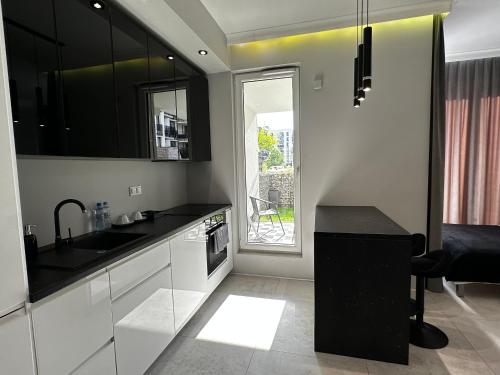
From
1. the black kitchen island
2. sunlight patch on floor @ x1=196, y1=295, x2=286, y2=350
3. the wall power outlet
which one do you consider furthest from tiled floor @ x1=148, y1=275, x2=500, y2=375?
the wall power outlet

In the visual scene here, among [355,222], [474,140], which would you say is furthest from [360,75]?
[474,140]

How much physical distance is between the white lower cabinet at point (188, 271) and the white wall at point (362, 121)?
1.21m

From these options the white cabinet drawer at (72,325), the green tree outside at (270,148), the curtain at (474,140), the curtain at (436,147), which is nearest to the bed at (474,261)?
the curtain at (436,147)

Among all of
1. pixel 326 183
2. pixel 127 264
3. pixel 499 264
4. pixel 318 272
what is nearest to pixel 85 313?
pixel 127 264

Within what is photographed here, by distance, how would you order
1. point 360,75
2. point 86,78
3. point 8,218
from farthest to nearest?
point 360,75 → point 86,78 → point 8,218

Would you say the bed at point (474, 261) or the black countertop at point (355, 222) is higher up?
the black countertop at point (355, 222)

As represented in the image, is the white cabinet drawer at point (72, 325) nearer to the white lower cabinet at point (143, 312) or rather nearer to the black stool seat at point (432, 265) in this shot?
the white lower cabinet at point (143, 312)

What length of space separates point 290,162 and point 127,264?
89.5 inches

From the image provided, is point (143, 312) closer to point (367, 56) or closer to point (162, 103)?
point (162, 103)

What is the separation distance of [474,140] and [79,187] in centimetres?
488

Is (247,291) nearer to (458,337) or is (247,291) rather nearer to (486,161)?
(458,337)

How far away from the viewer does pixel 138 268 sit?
162 centimetres

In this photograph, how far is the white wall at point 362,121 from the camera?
277cm

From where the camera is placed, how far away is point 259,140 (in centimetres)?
344
